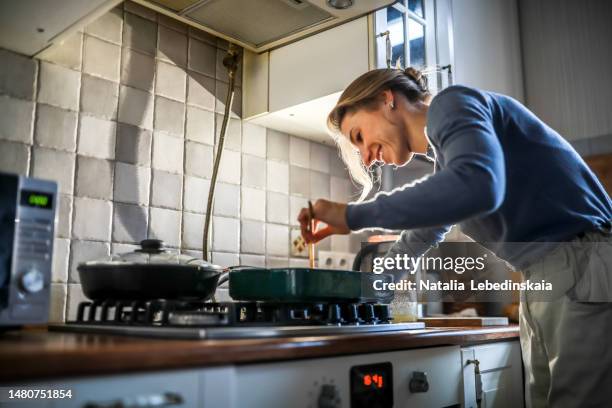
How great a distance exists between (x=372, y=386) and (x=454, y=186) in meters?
0.33

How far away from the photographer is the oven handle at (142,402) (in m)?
0.56

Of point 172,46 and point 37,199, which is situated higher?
point 172,46

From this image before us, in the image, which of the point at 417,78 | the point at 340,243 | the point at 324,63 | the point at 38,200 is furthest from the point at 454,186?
the point at 340,243

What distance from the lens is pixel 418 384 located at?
3.12 ft

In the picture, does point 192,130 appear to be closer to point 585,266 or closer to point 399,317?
point 399,317

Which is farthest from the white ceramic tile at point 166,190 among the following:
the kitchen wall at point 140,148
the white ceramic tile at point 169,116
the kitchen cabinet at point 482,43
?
the kitchen cabinet at point 482,43

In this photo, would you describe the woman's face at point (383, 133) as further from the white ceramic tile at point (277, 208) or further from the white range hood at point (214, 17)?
the white ceramic tile at point (277, 208)

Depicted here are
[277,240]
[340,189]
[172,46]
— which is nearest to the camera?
[172,46]

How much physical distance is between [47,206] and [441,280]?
152 centimetres

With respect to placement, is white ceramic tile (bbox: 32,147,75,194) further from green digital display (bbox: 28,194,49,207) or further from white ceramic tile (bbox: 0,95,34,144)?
green digital display (bbox: 28,194,49,207)

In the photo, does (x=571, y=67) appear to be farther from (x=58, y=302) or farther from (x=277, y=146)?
(x=58, y=302)

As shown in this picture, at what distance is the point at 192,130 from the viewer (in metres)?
1.54

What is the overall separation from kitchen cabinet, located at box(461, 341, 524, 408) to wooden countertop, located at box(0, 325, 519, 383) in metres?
0.27

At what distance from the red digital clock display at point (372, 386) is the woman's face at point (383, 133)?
48 cm
